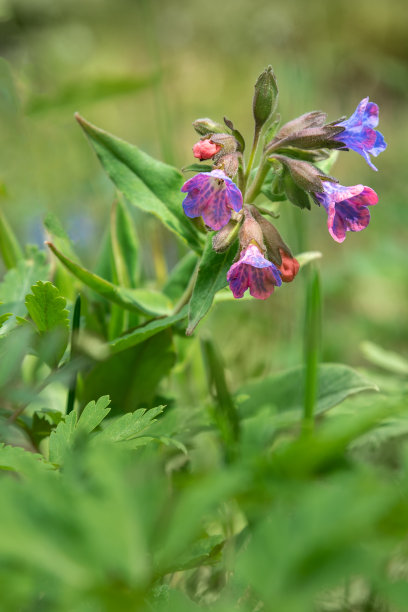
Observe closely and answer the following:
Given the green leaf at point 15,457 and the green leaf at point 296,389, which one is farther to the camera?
the green leaf at point 296,389

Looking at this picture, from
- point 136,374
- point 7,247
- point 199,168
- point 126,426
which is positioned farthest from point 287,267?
point 7,247

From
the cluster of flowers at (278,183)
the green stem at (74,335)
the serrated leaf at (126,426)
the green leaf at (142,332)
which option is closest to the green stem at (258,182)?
the cluster of flowers at (278,183)

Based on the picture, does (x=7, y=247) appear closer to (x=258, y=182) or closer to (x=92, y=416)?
(x=258, y=182)

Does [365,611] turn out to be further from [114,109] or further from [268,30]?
[114,109]

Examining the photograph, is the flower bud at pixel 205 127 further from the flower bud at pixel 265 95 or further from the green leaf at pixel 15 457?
the green leaf at pixel 15 457

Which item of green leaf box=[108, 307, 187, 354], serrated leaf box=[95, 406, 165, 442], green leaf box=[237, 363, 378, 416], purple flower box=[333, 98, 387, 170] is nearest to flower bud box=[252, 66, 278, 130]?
purple flower box=[333, 98, 387, 170]

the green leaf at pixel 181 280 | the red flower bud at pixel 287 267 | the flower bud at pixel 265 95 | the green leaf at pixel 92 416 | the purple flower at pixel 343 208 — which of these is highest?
the flower bud at pixel 265 95

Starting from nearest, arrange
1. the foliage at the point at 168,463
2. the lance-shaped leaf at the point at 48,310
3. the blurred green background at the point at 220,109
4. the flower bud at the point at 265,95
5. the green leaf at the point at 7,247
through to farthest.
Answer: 1. the foliage at the point at 168,463
2. the lance-shaped leaf at the point at 48,310
3. the flower bud at the point at 265,95
4. the green leaf at the point at 7,247
5. the blurred green background at the point at 220,109
